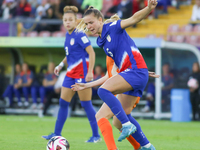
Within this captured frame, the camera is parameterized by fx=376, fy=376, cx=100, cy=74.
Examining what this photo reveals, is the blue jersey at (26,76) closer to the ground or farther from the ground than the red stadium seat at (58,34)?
closer to the ground

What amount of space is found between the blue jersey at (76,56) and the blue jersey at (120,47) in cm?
215

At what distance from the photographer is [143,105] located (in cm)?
1446

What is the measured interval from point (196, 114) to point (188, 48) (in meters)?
2.42

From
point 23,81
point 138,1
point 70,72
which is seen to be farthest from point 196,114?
point 70,72

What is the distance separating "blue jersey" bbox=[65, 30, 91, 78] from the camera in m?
6.97

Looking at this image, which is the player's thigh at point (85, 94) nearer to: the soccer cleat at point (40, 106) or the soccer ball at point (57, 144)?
the soccer ball at point (57, 144)

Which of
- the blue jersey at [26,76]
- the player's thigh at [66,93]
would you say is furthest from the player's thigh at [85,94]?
the blue jersey at [26,76]

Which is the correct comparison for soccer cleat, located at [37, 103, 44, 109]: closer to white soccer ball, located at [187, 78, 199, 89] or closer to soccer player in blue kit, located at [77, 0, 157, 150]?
white soccer ball, located at [187, 78, 199, 89]

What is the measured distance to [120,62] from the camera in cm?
485

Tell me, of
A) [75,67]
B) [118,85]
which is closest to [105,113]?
[118,85]

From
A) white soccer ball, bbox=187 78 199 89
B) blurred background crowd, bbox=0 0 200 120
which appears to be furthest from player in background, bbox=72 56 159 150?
blurred background crowd, bbox=0 0 200 120

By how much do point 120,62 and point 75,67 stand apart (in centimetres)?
231

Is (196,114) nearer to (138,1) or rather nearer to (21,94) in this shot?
(138,1)

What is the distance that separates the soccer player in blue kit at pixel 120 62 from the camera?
4578 mm
